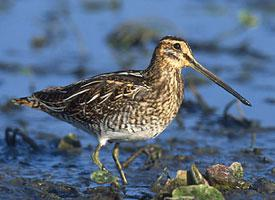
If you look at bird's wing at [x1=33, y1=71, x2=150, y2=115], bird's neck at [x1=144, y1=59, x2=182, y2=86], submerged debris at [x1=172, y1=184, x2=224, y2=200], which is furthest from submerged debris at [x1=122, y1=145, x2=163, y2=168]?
submerged debris at [x1=172, y1=184, x2=224, y2=200]

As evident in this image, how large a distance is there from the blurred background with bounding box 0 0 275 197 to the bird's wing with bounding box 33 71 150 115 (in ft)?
1.86

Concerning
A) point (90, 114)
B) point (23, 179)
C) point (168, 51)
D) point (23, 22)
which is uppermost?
point (23, 22)

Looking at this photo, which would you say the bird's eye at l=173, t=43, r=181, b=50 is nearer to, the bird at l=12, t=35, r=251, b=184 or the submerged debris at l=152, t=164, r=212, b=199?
the bird at l=12, t=35, r=251, b=184

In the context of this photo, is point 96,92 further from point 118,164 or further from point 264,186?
point 264,186

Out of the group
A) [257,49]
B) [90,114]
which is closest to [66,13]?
[257,49]

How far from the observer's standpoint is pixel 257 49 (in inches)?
456

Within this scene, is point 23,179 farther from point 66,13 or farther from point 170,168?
point 66,13

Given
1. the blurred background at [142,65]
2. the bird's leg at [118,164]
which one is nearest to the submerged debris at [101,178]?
→ the blurred background at [142,65]

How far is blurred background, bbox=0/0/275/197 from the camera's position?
8289 mm

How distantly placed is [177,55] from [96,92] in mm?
695

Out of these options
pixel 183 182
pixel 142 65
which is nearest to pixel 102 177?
pixel 183 182

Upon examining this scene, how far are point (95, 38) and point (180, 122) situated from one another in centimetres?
324

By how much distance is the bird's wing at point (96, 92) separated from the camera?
24.3 feet

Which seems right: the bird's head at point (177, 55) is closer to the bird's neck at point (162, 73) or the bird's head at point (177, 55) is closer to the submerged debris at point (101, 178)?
the bird's neck at point (162, 73)
